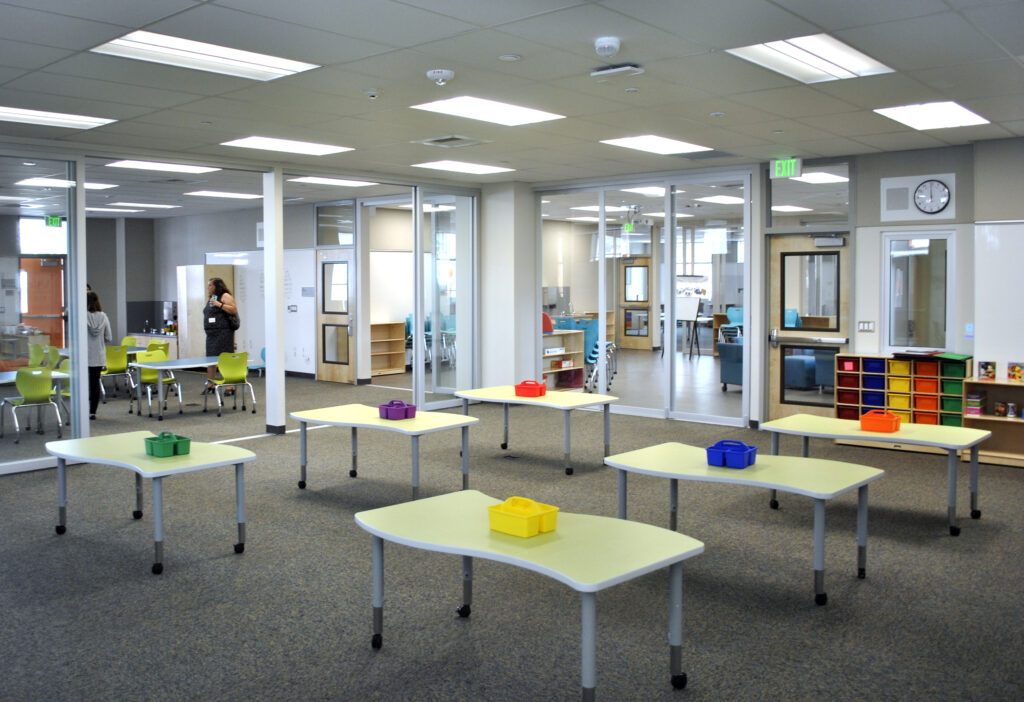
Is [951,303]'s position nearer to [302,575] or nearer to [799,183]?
[799,183]

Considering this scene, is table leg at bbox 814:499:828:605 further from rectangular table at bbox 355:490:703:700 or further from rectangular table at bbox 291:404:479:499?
rectangular table at bbox 291:404:479:499

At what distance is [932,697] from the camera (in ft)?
11.2

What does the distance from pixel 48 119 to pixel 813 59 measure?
5777mm

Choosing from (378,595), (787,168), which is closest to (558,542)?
(378,595)

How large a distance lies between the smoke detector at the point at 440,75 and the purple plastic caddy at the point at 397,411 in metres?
2.36

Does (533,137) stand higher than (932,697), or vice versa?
(533,137)

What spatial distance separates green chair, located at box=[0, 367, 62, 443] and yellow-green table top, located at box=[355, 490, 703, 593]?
205 inches

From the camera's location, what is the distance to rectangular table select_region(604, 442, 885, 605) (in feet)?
14.3

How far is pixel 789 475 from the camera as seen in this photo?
4633mm

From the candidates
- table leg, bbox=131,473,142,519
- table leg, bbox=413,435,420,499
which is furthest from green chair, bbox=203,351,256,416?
table leg, bbox=413,435,420,499

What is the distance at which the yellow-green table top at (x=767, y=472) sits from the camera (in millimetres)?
4414

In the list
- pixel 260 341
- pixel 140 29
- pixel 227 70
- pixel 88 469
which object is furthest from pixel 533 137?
pixel 260 341

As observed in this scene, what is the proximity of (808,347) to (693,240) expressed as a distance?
5.52 metres

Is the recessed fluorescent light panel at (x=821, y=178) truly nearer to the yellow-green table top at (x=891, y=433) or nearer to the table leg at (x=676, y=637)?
the yellow-green table top at (x=891, y=433)
